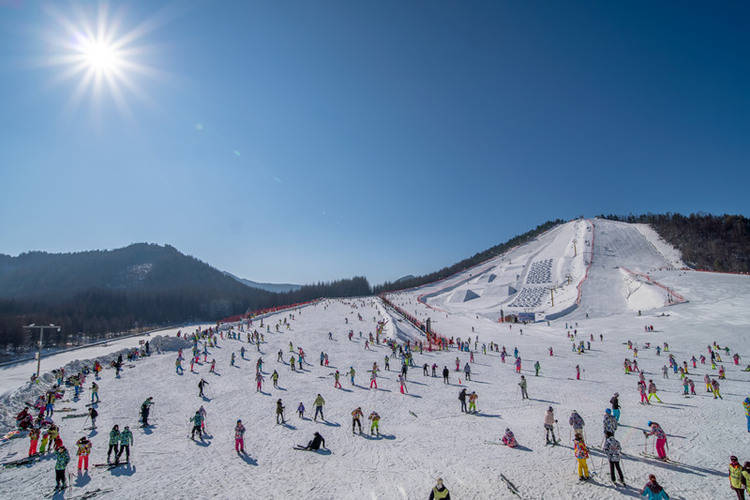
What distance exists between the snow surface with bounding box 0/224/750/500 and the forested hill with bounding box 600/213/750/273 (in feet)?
151

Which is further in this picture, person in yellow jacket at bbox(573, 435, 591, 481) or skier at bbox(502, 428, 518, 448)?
skier at bbox(502, 428, 518, 448)

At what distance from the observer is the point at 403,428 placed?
507 inches

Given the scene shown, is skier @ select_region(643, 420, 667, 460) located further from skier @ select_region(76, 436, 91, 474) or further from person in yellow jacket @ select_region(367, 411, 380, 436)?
skier @ select_region(76, 436, 91, 474)

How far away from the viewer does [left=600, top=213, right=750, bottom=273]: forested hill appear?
65375 millimetres

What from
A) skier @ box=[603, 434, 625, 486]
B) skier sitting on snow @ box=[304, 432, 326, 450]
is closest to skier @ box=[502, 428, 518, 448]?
skier @ box=[603, 434, 625, 486]

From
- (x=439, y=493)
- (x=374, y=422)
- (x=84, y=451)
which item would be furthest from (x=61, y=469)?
(x=439, y=493)

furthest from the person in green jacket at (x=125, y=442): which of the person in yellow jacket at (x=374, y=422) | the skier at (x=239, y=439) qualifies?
the person in yellow jacket at (x=374, y=422)

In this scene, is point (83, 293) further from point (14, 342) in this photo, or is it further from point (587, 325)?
point (587, 325)

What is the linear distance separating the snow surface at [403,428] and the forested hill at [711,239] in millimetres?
46129

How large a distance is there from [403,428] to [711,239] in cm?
9620

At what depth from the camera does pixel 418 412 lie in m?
14.7

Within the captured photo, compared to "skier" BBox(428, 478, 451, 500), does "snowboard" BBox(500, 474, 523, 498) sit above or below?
below

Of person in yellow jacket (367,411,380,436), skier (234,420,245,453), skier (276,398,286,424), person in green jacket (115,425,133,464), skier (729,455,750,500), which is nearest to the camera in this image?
skier (729,455,750,500)

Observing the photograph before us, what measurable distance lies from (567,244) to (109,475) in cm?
10186
